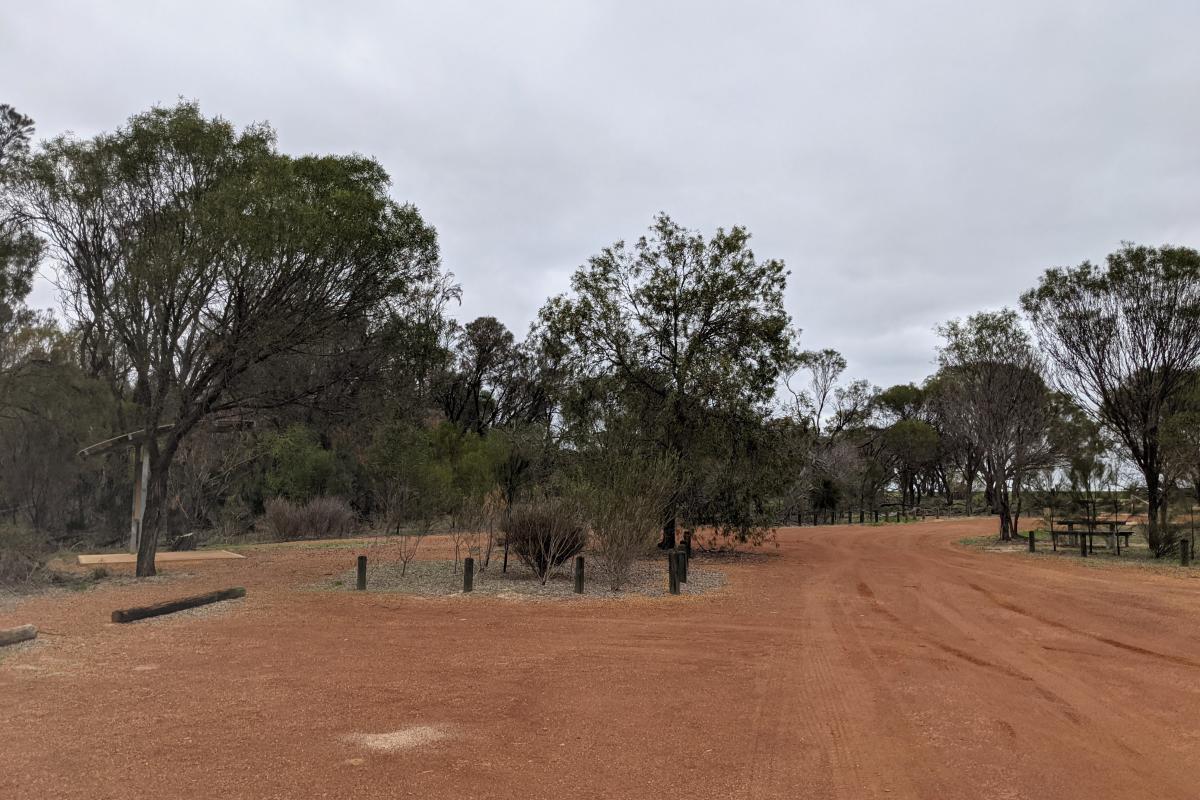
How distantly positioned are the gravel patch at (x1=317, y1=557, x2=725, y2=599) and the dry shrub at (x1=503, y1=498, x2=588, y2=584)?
1.15ft

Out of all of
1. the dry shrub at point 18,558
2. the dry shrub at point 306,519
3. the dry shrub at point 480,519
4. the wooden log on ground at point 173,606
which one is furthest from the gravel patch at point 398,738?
the dry shrub at point 306,519

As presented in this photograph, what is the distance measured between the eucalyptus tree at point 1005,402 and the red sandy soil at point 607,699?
14.3 m

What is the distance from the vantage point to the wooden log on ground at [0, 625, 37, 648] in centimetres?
760

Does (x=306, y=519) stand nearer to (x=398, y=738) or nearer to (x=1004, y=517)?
(x=398, y=738)

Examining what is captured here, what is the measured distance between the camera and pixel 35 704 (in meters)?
5.63

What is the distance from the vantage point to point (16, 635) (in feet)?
25.2

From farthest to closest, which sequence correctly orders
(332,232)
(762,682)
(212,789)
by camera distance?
(332,232), (762,682), (212,789)

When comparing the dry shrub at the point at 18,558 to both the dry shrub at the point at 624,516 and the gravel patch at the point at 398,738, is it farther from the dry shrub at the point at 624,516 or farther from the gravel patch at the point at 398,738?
the gravel patch at the point at 398,738

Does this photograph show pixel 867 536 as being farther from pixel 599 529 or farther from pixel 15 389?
pixel 15 389

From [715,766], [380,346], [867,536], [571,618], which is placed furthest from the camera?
[867,536]

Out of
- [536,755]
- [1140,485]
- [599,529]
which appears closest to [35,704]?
[536,755]

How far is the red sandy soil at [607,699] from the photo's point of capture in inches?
168

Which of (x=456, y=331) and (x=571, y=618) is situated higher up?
(x=456, y=331)

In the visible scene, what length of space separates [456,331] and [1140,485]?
31.7 m
